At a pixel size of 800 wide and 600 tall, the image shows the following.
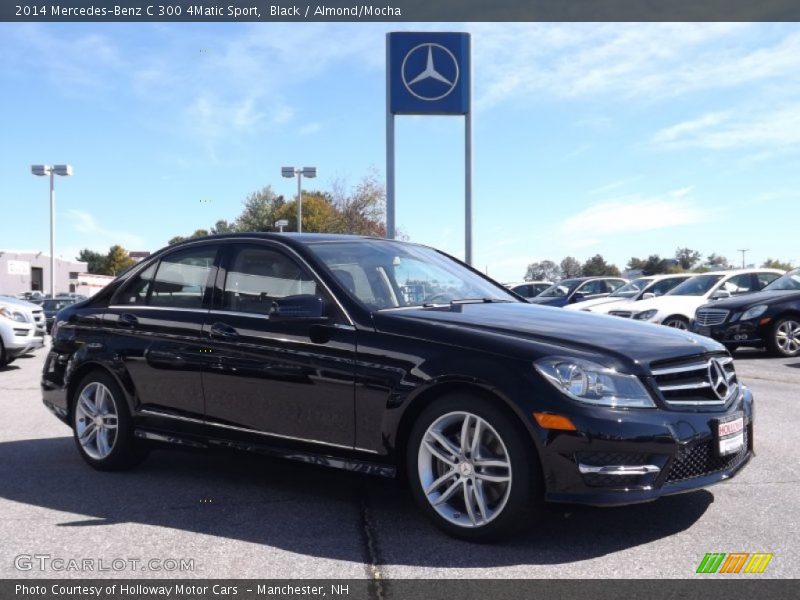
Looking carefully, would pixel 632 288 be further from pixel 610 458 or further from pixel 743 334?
pixel 610 458

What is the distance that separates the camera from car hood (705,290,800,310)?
14.5 m

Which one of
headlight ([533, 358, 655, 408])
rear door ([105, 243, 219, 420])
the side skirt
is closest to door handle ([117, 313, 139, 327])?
rear door ([105, 243, 219, 420])

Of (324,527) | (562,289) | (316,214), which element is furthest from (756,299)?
(316,214)

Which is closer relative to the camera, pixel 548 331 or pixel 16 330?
pixel 548 331

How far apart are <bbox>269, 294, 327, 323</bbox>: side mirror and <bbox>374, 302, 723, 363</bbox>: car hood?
0.32 m

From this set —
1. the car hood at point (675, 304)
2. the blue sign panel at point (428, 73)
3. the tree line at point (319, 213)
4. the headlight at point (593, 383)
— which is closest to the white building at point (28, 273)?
the tree line at point (319, 213)

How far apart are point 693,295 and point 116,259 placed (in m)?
111

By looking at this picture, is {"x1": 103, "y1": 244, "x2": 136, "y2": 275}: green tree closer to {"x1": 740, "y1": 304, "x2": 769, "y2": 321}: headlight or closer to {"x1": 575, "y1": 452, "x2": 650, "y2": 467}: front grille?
{"x1": 740, "y1": 304, "x2": 769, "y2": 321}: headlight

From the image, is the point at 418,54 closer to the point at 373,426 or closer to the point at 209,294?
the point at 209,294

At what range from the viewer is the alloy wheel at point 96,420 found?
5.94 meters

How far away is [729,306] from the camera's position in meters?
14.8

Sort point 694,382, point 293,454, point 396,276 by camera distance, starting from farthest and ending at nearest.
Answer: point 396,276
point 293,454
point 694,382

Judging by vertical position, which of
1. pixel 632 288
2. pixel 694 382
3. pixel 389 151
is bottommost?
pixel 694 382

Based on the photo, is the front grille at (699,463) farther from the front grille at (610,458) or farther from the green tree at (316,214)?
the green tree at (316,214)
